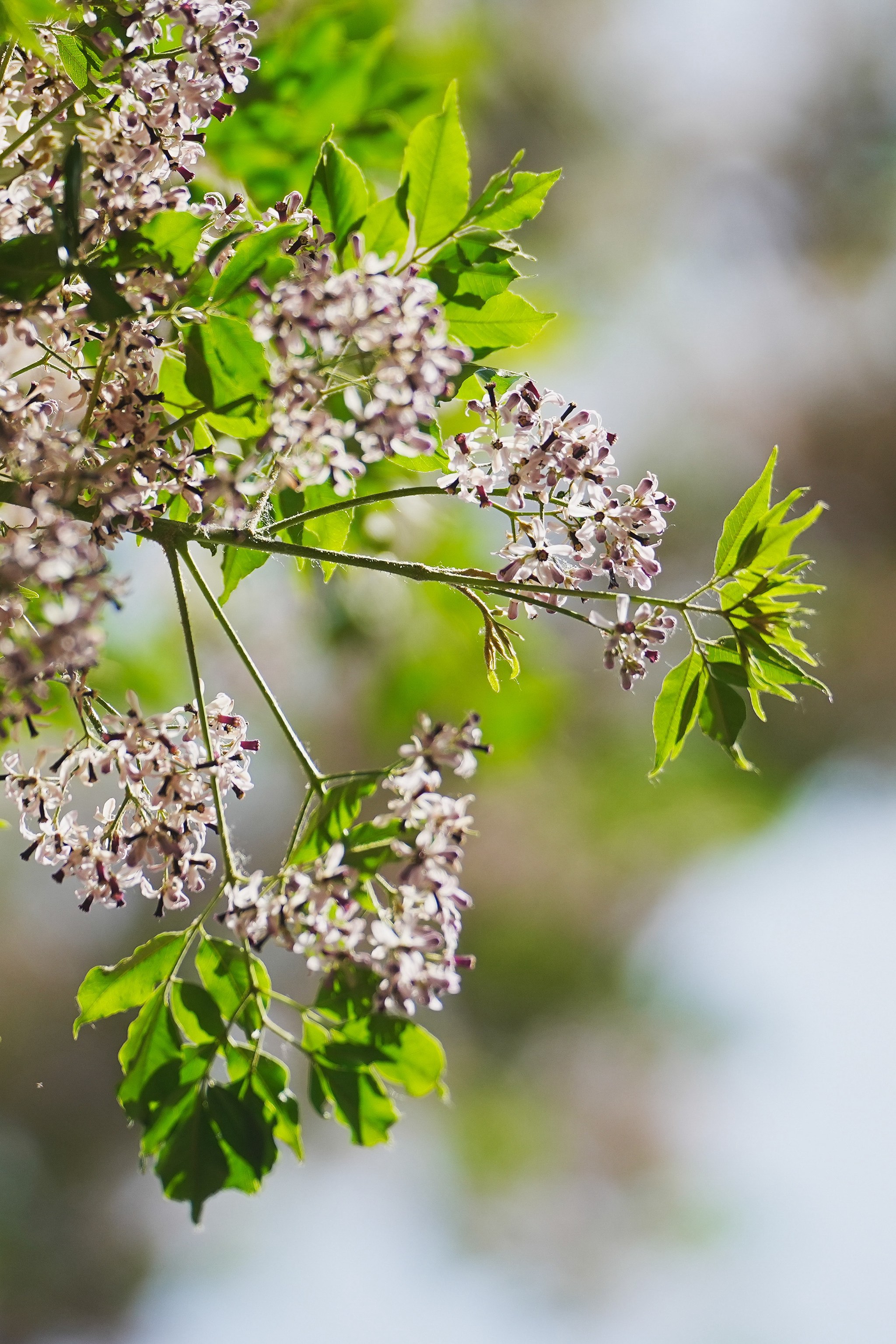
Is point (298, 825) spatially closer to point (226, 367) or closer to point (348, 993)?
point (348, 993)

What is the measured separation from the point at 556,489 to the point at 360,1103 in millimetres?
246

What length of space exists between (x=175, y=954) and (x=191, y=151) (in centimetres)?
30

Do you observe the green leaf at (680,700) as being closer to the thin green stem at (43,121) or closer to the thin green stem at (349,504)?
the thin green stem at (349,504)

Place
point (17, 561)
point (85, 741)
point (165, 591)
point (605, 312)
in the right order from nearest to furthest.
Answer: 1. point (17, 561)
2. point (85, 741)
3. point (165, 591)
4. point (605, 312)

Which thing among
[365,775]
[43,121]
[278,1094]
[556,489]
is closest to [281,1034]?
[278,1094]

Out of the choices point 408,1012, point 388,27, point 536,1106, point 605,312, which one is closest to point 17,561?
point 408,1012

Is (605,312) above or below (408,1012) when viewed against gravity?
above

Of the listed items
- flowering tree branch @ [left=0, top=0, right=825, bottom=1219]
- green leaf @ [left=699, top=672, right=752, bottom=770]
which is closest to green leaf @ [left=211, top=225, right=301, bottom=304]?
flowering tree branch @ [left=0, top=0, right=825, bottom=1219]

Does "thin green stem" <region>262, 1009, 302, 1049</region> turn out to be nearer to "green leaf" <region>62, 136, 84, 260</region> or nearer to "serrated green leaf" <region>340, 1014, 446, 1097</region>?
"serrated green leaf" <region>340, 1014, 446, 1097</region>

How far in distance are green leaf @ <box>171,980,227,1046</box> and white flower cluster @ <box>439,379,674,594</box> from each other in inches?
7.6

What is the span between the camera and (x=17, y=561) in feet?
0.92

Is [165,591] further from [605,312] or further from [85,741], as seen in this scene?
[605,312]

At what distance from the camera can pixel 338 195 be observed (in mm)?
364

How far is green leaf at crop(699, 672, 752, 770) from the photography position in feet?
1.28
